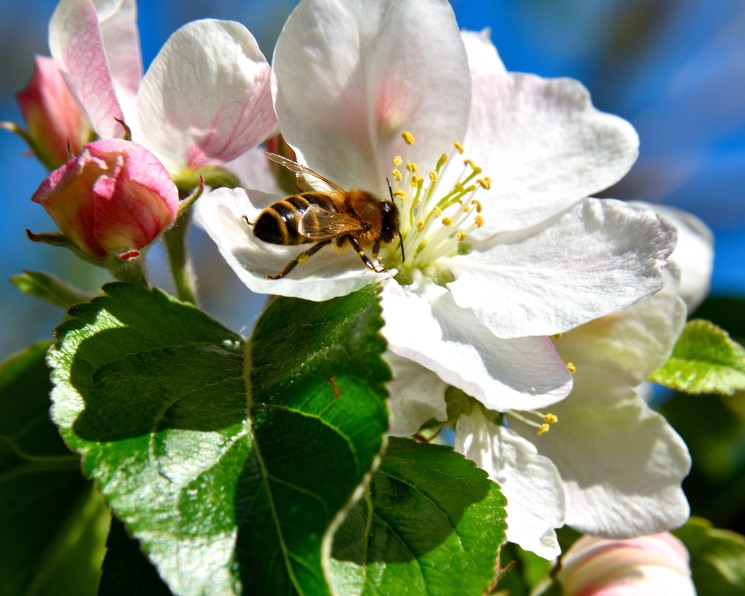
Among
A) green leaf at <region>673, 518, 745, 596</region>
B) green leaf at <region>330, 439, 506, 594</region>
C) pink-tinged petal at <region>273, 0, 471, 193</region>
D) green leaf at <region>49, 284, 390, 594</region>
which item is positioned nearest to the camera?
green leaf at <region>49, 284, 390, 594</region>

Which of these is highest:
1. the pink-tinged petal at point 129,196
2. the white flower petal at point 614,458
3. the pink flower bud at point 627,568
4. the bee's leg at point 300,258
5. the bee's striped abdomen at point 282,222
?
the pink-tinged petal at point 129,196

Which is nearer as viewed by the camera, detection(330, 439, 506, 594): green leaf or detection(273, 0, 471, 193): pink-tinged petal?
detection(330, 439, 506, 594): green leaf

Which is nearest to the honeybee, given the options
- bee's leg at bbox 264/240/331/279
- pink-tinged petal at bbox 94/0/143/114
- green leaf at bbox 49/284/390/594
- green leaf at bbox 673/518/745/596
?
bee's leg at bbox 264/240/331/279

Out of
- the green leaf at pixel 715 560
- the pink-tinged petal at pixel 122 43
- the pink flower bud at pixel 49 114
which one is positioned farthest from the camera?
the green leaf at pixel 715 560

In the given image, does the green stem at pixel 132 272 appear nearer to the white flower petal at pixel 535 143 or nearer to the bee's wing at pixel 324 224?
the bee's wing at pixel 324 224

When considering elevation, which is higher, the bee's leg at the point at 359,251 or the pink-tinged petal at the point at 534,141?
the pink-tinged petal at the point at 534,141

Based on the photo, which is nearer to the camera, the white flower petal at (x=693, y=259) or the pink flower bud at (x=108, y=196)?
the pink flower bud at (x=108, y=196)

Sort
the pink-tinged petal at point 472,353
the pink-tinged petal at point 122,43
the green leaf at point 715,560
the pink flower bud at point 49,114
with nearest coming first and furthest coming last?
1. the pink-tinged petal at point 472,353
2. the pink-tinged petal at point 122,43
3. the pink flower bud at point 49,114
4. the green leaf at point 715,560

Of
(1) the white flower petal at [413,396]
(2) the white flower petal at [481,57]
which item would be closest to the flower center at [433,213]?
(2) the white flower petal at [481,57]

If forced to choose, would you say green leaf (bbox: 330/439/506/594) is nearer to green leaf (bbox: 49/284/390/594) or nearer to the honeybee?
green leaf (bbox: 49/284/390/594)
